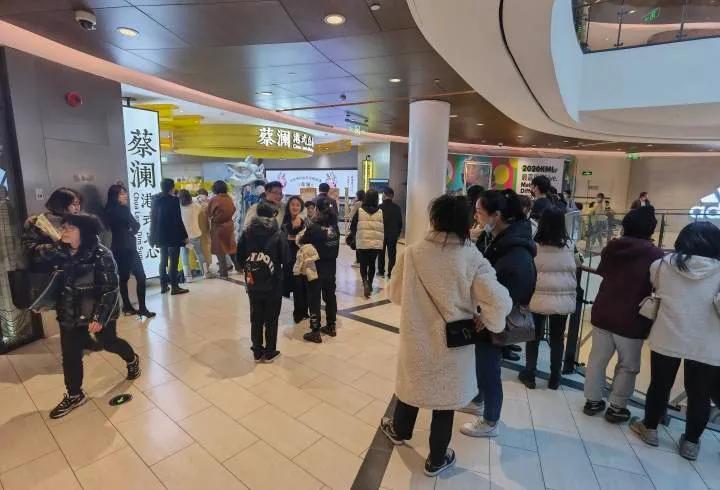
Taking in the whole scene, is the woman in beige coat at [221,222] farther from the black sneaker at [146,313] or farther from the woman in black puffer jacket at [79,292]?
the woman in black puffer jacket at [79,292]

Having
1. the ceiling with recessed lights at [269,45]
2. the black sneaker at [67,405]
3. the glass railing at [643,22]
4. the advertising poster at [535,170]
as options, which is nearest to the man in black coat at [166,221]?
the ceiling with recessed lights at [269,45]

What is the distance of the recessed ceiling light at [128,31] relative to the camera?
306cm

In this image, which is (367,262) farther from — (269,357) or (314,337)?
(269,357)

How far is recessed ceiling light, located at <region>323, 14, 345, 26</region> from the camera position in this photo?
288cm

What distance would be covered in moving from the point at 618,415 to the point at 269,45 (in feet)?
13.1

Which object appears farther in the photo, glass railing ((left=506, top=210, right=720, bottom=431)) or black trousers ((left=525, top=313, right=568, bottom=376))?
glass railing ((left=506, top=210, right=720, bottom=431))

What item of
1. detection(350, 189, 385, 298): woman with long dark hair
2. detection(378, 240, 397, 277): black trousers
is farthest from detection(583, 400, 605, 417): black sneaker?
detection(378, 240, 397, 277): black trousers

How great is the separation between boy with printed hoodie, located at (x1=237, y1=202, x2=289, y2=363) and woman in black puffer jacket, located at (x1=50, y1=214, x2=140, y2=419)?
939 mm

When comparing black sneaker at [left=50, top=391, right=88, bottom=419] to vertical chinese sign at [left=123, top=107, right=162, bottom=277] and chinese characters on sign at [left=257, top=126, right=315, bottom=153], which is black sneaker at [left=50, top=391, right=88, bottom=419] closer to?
vertical chinese sign at [left=123, top=107, right=162, bottom=277]

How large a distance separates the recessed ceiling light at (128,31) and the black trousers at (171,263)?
9.13ft

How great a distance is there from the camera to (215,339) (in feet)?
12.7

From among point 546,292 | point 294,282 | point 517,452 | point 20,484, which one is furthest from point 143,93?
point 517,452

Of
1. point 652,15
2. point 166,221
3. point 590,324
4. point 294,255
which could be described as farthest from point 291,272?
point 652,15

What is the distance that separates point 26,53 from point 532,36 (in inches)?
177
